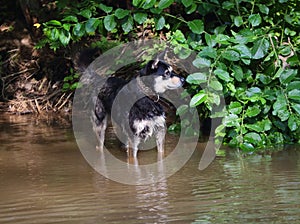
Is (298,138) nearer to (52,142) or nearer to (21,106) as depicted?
(52,142)

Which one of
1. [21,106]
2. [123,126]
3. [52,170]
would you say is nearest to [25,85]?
[21,106]

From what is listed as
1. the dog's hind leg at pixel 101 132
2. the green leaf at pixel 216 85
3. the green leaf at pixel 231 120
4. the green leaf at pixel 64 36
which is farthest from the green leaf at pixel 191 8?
the dog's hind leg at pixel 101 132

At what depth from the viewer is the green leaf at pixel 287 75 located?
5.95 metres

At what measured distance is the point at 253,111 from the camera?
20.1 feet

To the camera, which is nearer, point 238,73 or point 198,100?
point 198,100

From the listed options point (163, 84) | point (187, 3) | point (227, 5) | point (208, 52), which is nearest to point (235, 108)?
point (208, 52)

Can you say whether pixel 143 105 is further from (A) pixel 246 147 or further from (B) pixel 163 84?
(A) pixel 246 147

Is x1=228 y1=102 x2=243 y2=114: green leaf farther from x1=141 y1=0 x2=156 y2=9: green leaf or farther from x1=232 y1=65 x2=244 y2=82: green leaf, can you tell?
x1=141 y1=0 x2=156 y2=9: green leaf

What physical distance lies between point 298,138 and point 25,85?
573 centimetres

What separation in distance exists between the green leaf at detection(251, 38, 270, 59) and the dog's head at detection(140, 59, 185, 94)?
950 mm

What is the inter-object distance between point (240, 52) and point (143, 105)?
1.18 m

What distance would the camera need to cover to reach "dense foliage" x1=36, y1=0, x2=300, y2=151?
19.1 ft

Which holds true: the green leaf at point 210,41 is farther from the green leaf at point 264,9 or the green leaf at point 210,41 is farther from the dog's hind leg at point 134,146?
the dog's hind leg at point 134,146

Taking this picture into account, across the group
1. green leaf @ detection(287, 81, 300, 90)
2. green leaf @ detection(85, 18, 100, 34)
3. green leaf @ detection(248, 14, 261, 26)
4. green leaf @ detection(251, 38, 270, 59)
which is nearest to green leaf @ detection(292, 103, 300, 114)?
green leaf @ detection(287, 81, 300, 90)
